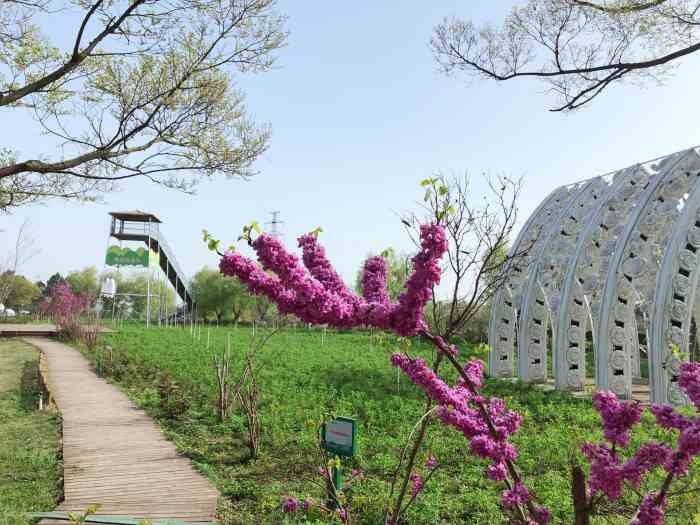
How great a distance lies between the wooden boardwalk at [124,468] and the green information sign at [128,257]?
21479 mm

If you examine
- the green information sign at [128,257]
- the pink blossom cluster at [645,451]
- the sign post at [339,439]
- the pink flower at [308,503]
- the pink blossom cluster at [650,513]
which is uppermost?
the green information sign at [128,257]

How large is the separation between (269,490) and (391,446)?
1859 millimetres

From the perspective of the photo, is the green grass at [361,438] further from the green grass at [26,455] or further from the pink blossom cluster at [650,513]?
the green grass at [26,455]

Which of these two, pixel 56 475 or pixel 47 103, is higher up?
pixel 47 103

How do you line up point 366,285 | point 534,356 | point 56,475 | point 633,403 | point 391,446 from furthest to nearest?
point 534,356 → point 391,446 → point 56,475 → point 366,285 → point 633,403

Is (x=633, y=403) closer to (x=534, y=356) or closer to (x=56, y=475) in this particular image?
(x=56, y=475)

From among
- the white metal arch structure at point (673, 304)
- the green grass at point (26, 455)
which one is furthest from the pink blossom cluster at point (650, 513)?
the white metal arch structure at point (673, 304)

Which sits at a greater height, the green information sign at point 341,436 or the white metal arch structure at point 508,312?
the white metal arch structure at point 508,312

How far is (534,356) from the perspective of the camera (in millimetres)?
12133

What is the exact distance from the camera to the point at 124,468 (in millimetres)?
5914

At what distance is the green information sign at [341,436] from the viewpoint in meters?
4.40

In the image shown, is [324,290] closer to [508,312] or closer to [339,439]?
[339,439]

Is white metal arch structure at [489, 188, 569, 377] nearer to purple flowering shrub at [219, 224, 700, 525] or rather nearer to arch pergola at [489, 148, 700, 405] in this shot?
arch pergola at [489, 148, 700, 405]

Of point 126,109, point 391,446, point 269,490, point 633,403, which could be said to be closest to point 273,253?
point 633,403
